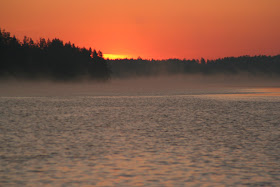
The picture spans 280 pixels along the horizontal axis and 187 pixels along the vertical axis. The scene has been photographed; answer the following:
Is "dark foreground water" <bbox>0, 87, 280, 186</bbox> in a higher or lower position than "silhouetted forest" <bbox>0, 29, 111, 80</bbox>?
lower

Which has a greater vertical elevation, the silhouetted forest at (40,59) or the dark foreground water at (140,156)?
the silhouetted forest at (40,59)

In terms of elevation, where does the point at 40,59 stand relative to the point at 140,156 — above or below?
above

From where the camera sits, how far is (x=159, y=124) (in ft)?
112

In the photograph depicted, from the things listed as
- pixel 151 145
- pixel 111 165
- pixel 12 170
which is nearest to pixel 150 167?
pixel 111 165

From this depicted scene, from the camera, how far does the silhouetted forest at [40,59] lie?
158m

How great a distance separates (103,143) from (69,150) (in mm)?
2749

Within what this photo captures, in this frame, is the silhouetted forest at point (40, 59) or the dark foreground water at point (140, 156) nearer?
the dark foreground water at point (140, 156)

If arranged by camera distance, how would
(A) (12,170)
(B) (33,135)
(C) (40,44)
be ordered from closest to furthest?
(A) (12,170)
(B) (33,135)
(C) (40,44)

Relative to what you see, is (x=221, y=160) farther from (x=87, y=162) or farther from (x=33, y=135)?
(x=33, y=135)

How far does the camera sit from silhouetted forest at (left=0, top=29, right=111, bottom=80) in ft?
518

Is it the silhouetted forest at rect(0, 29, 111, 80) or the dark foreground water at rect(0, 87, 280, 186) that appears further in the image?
the silhouetted forest at rect(0, 29, 111, 80)

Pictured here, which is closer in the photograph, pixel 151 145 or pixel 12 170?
pixel 12 170

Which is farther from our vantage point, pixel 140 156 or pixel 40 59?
pixel 40 59

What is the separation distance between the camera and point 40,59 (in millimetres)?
176000
